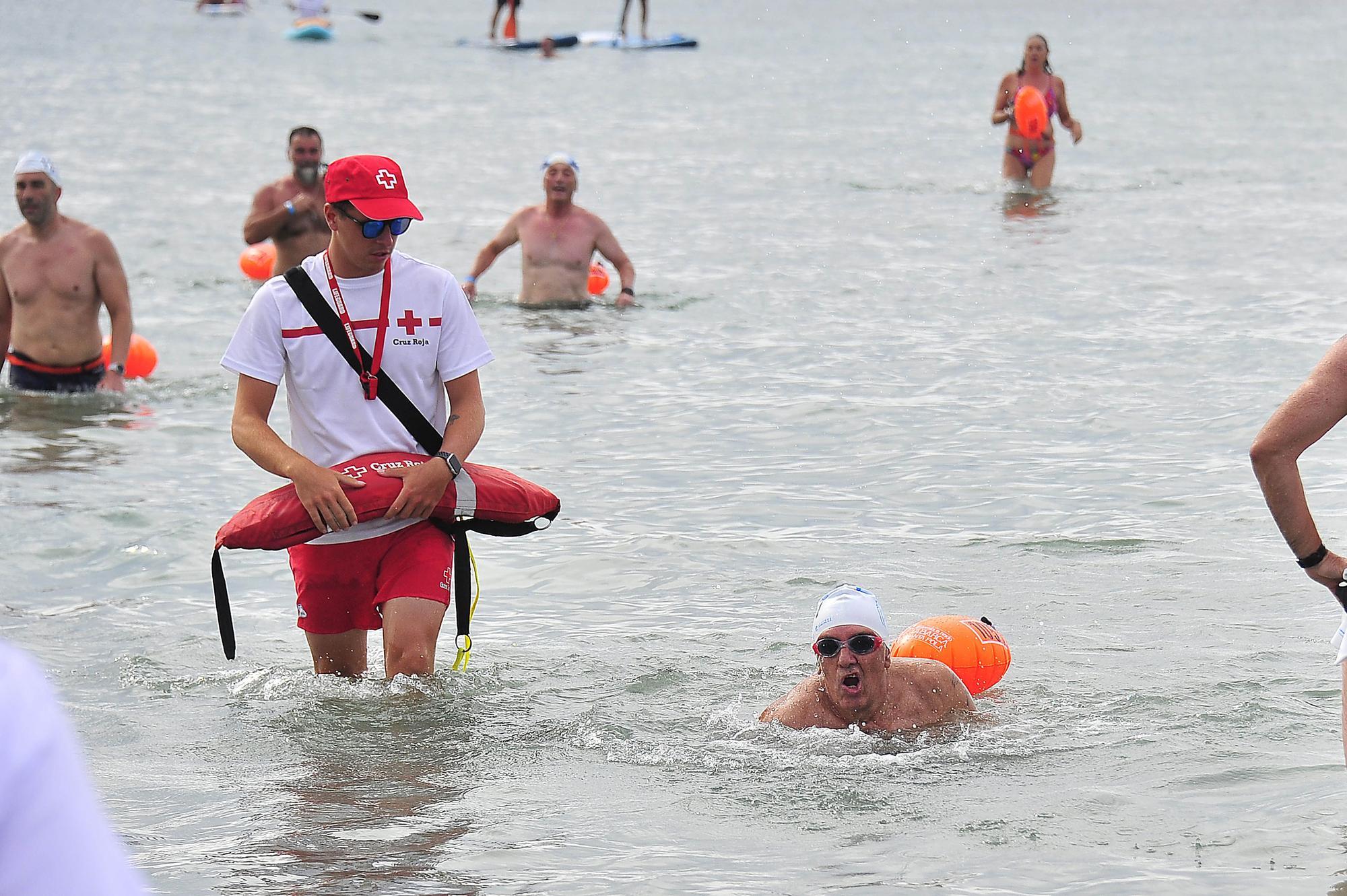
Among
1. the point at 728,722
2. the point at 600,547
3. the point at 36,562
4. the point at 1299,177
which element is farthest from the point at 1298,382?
the point at 1299,177

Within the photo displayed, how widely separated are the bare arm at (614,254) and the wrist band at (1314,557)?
35.8ft

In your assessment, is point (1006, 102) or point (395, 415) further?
point (1006, 102)

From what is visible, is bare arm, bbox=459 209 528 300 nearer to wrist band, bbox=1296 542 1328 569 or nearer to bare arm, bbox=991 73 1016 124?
bare arm, bbox=991 73 1016 124

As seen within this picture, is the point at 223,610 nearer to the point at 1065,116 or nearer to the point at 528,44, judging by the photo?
the point at 1065,116

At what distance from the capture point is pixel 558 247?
1526 centimetres

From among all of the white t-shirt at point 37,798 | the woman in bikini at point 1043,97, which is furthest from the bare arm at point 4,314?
the woman in bikini at point 1043,97

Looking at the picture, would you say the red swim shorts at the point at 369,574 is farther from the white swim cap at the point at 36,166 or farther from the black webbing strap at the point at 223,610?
the white swim cap at the point at 36,166

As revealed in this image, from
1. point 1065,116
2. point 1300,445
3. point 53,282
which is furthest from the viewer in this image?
point 1065,116

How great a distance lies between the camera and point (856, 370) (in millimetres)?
13289

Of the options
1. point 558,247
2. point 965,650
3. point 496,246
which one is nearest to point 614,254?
point 558,247

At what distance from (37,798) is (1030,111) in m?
20.1

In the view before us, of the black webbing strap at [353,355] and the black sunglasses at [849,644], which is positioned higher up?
the black webbing strap at [353,355]

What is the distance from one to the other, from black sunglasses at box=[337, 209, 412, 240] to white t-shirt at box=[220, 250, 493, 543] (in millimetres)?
137

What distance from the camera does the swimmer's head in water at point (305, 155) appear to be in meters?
13.6
